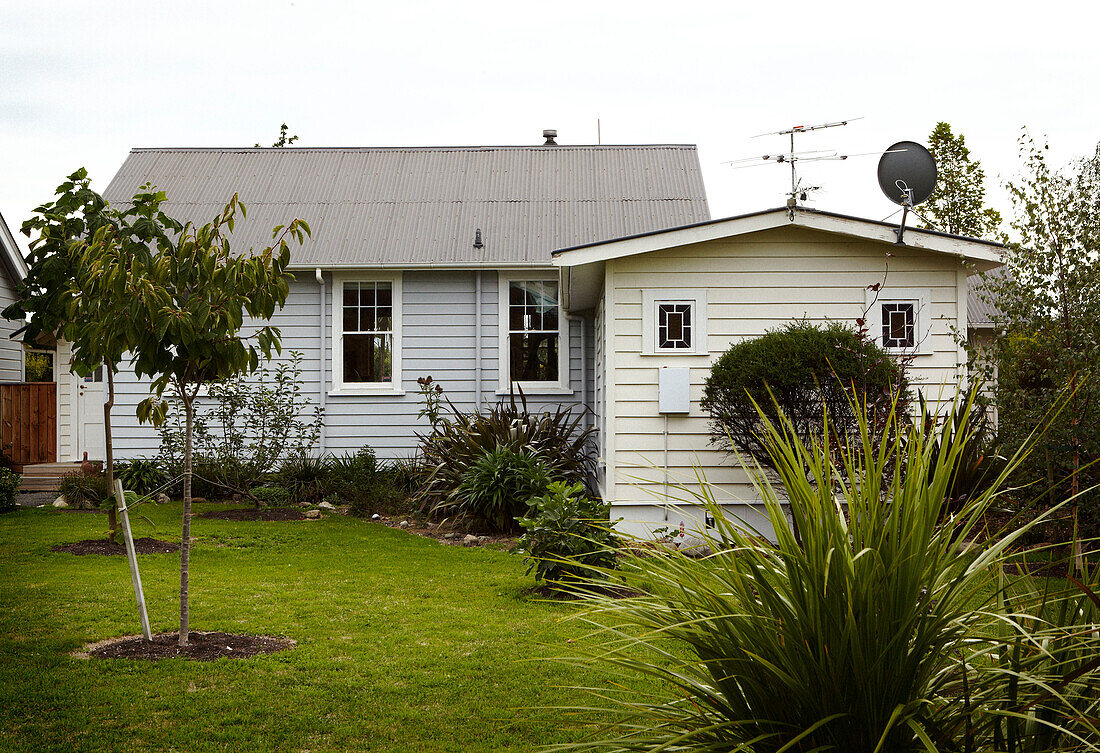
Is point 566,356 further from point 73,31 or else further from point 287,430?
point 73,31

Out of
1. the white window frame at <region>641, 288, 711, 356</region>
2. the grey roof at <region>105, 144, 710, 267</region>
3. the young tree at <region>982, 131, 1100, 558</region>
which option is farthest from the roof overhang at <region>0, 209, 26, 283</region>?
the young tree at <region>982, 131, 1100, 558</region>

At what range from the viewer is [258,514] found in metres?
12.5

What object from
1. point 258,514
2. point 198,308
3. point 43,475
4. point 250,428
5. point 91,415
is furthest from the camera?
point 91,415

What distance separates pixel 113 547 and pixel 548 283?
296 inches

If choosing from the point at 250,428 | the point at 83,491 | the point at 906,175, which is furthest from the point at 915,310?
the point at 83,491

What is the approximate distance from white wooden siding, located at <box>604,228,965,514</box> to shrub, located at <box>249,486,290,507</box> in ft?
17.5

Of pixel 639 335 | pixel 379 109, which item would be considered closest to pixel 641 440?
pixel 639 335

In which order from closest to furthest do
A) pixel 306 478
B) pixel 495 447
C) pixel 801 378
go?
1. pixel 801 378
2. pixel 495 447
3. pixel 306 478

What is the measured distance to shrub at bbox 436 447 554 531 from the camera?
11.1 m

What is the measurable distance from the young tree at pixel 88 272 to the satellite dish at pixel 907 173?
6505mm

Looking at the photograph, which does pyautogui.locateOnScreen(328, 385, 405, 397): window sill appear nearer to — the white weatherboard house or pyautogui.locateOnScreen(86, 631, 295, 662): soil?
the white weatherboard house

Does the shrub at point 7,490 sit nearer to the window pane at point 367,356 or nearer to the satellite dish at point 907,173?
the window pane at point 367,356

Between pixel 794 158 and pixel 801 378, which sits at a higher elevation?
pixel 794 158

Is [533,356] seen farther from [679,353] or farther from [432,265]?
[679,353]
